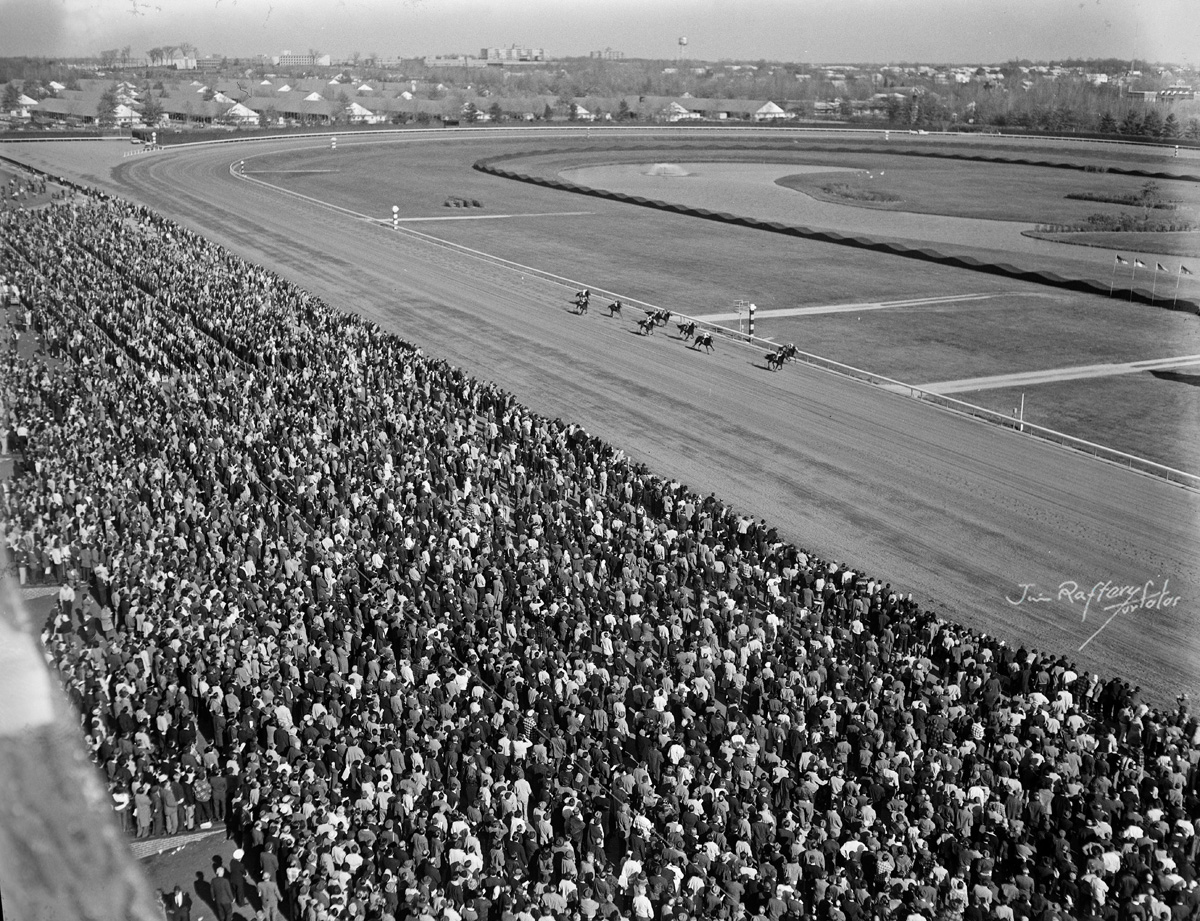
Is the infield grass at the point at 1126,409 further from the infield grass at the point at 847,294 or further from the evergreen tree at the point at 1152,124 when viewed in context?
the evergreen tree at the point at 1152,124

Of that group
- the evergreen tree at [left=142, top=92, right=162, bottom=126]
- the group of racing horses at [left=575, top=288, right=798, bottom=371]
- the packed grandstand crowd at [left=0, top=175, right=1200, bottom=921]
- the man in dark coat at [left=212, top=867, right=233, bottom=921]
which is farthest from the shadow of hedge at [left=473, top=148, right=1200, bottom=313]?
the man in dark coat at [left=212, top=867, right=233, bottom=921]

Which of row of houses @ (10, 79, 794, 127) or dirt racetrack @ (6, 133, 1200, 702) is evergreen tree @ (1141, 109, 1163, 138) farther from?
dirt racetrack @ (6, 133, 1200, 702)

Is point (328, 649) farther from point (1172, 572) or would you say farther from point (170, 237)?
point (170, 237)

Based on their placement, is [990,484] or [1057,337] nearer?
[990,484]

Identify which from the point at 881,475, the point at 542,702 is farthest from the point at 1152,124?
the point at 542,702

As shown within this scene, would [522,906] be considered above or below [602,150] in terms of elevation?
below

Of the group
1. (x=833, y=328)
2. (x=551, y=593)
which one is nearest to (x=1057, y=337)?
(x=833, y=328)
